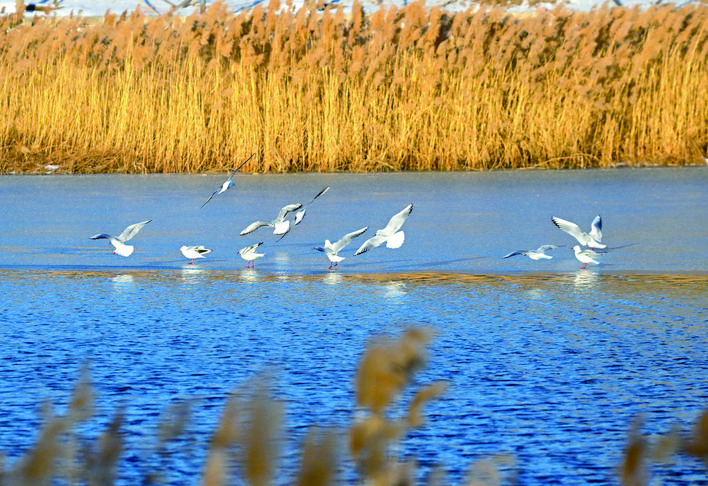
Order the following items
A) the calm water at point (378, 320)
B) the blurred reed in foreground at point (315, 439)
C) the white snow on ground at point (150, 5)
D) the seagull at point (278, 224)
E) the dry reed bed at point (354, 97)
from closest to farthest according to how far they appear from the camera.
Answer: the blurred reed in foreground at point (315, 439) → the calm water at point (378, 320) → the seagull at point (278, 224) → the dry reed bed at point (354, 97) → the white snow on ground at point (150, 5)

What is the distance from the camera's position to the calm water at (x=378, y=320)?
2664 millimetres

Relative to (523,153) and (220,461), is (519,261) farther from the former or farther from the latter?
(523,153)

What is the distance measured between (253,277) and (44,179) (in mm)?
4808

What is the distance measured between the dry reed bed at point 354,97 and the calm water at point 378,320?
7.37 ft

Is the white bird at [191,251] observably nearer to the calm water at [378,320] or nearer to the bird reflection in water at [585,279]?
the calm water at [378,320]

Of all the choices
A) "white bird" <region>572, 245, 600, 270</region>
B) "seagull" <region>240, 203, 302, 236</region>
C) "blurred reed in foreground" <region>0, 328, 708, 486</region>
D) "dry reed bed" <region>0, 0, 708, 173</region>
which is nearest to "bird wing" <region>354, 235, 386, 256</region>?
"seagull" <region>240, 203, 302, 236</region>

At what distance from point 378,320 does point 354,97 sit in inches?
236

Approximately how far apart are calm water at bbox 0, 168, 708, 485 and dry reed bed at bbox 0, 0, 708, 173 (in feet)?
7.37

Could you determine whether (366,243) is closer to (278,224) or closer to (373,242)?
(373,242)

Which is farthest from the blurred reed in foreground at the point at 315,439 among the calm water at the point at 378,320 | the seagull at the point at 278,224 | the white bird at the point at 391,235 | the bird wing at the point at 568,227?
the seagull at the point at 278,224

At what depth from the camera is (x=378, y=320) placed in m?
4.06

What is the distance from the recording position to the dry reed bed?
9914 mm

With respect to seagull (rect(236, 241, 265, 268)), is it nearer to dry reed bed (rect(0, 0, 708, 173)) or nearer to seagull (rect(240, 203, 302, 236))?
seagull (rect(240, 203, 302, 236))

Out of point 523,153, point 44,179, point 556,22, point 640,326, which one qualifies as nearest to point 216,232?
point 640,326
